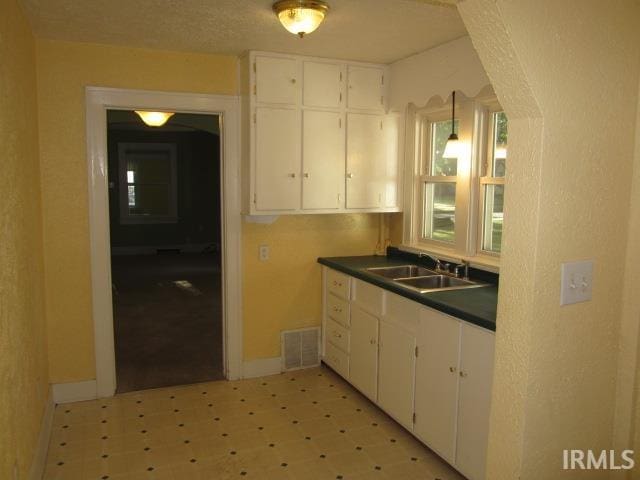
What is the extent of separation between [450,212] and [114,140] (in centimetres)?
833

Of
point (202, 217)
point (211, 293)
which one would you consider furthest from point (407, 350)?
point (202, 217)

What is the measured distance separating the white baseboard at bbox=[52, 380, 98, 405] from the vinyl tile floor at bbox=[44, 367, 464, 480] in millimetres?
61

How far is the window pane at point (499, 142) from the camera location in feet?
11.5

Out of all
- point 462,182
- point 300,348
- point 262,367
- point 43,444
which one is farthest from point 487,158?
point 43,444

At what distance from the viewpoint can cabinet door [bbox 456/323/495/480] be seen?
2553 millimetres

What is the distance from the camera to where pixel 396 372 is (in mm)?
3309

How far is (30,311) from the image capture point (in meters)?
2.82

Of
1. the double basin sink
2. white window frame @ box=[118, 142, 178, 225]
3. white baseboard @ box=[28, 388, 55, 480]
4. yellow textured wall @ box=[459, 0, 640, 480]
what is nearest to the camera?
yellow textured wall @ box=[459, 0, 640, 480]

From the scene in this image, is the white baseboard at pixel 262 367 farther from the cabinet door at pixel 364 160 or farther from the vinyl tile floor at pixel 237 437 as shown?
the cabinet door at pixel 364 160

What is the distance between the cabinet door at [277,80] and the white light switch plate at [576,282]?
2.59 meters

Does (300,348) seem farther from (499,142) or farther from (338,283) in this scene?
(499,142)

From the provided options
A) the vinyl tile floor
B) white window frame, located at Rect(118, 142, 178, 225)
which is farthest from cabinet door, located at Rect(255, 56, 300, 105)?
white window frame, located at Rect(118, 142, 178, 225)

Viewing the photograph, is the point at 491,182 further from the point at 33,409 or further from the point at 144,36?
the point at 33,409

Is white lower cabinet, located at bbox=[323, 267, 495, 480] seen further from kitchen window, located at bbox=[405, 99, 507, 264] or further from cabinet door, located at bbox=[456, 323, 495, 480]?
kitchen window, located at bbox=[405, 99, 507, 264]
